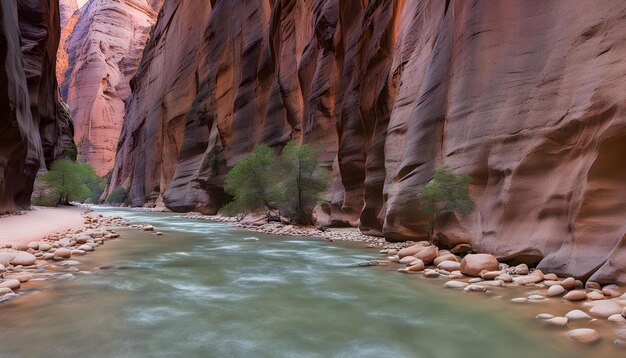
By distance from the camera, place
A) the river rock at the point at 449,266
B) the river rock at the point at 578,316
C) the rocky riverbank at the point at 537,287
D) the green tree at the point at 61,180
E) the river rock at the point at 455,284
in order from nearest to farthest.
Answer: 1. the rocky riverbank at the point at 537,287
2. the river rock at the point at 578,316
3. the river rock at the point at 455,284
4. the river rock at the point at 449,266
5. the green tree at the point at 61,180

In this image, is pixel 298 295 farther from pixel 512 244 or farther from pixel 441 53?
pixel 441 53

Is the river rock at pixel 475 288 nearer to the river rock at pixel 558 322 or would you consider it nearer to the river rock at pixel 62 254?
the river rock at pixel 558 322

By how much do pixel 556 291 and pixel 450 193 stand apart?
4498mm

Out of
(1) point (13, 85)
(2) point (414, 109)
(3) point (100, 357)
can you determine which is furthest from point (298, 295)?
(1) point (13, 85)

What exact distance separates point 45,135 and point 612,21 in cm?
3644

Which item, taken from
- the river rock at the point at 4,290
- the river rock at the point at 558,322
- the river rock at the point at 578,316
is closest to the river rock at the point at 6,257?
the river rock at the point at 4,290

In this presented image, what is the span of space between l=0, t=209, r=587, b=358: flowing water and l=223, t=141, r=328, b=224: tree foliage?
12.3 metres

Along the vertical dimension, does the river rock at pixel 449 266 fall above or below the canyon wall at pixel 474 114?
below

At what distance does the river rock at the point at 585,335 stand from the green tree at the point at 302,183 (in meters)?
16.8

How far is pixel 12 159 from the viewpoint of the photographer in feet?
55.9

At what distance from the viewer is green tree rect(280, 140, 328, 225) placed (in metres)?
20.8

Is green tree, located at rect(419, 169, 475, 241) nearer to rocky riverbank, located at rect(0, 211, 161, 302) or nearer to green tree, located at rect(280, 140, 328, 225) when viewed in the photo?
rocky riverbank, located at rect(0, 211, 161, 302)

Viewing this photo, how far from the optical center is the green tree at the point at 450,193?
33.2 ft

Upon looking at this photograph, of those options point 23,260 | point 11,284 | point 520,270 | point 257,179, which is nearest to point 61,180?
point 257,179
